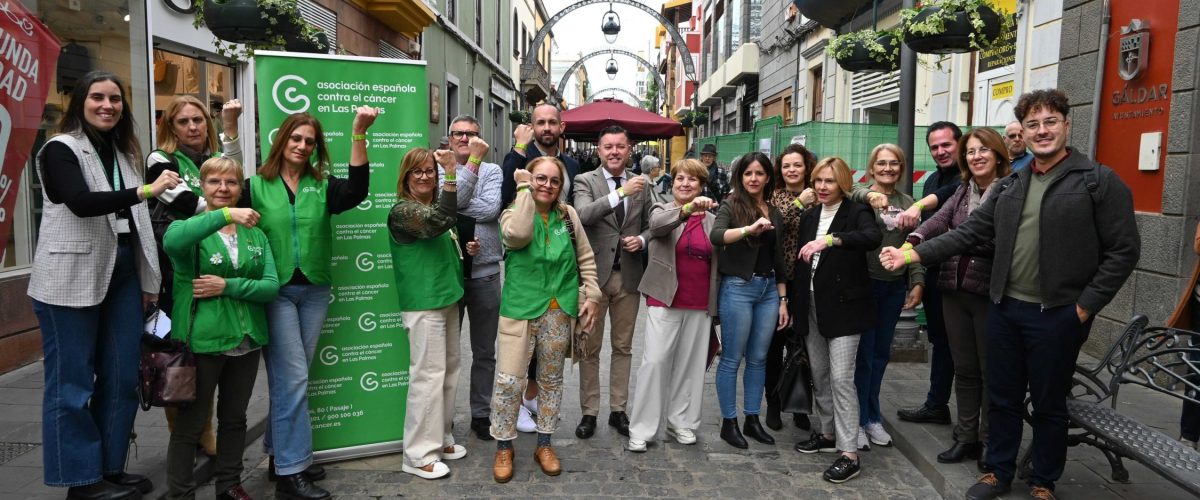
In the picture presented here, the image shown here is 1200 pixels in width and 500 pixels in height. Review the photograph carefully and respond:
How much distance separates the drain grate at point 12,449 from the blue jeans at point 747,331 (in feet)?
12.6

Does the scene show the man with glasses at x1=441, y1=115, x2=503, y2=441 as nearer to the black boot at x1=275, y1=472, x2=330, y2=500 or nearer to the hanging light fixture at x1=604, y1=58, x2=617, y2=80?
the black boot at x1=275, y1=472, x2=330, y2=500

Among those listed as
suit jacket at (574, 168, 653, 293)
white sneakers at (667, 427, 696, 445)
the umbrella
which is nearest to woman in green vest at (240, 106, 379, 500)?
suit jacket at (574, 168, 653, 293)

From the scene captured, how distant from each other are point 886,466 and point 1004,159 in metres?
1.83

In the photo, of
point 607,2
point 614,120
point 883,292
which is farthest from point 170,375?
point 607,2

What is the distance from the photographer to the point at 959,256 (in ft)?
14.0

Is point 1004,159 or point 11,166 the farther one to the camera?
point 11,166

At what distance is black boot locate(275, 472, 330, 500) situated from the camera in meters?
3.85

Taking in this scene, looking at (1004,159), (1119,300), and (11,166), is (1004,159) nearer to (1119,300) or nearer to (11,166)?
(1119,300)

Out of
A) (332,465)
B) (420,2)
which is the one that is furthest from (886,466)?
(420,2)

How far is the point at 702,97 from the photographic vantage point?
34531 mm

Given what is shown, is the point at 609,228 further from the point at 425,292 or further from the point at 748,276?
the point at 425,292

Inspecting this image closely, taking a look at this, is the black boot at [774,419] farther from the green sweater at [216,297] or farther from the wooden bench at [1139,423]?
the green sweater at [216,297]

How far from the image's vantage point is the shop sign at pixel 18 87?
486cm

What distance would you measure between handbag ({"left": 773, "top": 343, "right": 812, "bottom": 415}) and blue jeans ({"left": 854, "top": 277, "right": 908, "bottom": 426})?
27 centimetres
